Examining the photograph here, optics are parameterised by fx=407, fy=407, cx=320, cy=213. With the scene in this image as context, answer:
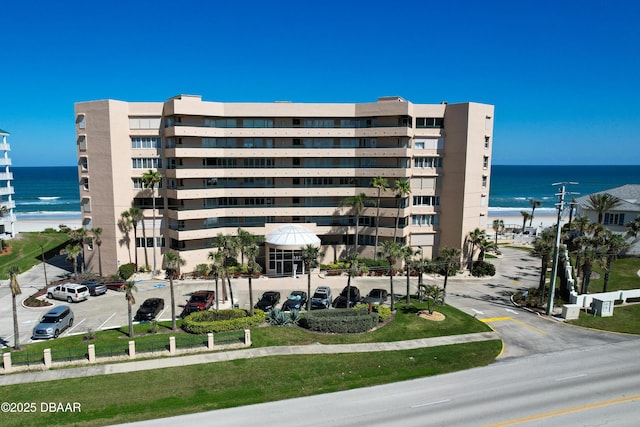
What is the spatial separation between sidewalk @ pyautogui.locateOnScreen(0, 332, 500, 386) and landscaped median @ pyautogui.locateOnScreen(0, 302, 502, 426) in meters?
0.15

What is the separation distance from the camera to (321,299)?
39406 mm

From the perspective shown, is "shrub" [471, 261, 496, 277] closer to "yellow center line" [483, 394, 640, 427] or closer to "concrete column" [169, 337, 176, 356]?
"yellow center line" [483, 394, 640, 427]

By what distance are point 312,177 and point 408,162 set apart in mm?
12961

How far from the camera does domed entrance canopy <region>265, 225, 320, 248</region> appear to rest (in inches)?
1918

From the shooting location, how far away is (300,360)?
28.0 meters

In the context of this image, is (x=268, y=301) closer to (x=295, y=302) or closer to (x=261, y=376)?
(x=295, y=302)

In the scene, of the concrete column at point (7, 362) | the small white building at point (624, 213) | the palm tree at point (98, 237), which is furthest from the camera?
the small white building at point (624, 213)

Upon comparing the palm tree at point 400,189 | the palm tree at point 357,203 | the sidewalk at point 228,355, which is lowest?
the sidewalk at point 228,355

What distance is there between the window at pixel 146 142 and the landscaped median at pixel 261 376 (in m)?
30.9

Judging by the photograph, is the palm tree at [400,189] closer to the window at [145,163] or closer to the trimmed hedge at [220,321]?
the trimmed hedge at [220,321]

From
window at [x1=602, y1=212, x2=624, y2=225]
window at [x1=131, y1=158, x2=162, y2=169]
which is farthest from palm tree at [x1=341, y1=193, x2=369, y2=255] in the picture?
window at [x1=602, y1=212, x2=624, y2=225]

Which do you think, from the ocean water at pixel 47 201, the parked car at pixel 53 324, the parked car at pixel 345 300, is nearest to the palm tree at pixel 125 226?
the parked car at pixel 53 324

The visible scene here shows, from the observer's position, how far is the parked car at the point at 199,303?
36.8 metres

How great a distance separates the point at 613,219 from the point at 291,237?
4597 cm
